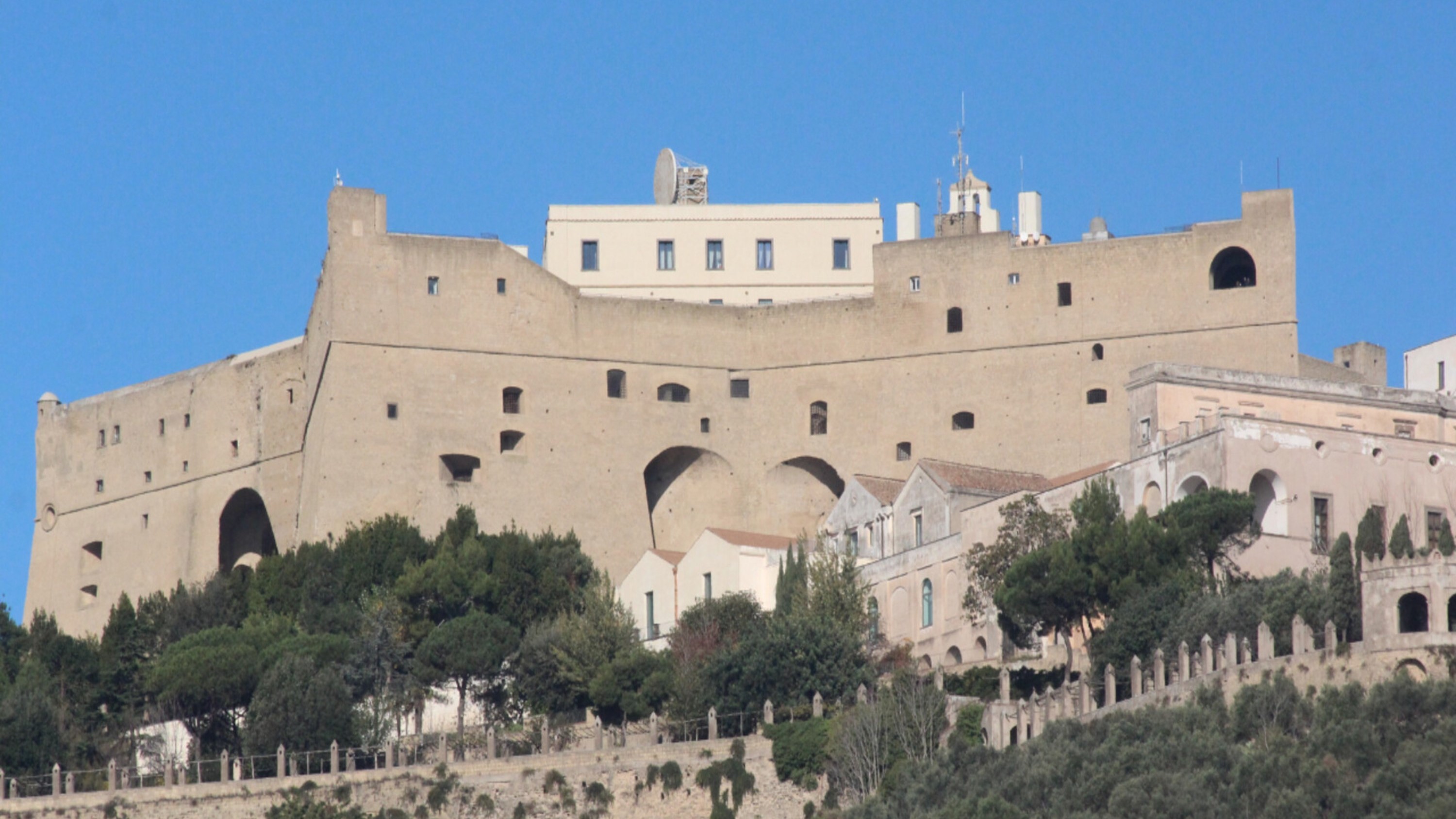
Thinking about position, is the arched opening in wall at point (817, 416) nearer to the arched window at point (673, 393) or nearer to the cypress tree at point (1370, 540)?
the arched window at point (673, 393)

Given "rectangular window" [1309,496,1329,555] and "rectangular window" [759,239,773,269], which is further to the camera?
"rectangular window" [759,239,773,269]

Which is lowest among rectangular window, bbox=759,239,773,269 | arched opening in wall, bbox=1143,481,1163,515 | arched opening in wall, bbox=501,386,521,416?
arched opening in wall, bbox=1143,481,1163,515

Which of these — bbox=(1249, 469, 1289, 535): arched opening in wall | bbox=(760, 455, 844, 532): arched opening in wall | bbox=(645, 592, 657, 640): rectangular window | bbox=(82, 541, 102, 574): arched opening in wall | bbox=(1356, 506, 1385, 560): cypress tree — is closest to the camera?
bbox=(1356, 506, 1385, 560): cypress tree

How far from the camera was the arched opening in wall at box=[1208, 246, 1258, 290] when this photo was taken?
175 feet

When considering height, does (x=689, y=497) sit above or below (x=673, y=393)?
below

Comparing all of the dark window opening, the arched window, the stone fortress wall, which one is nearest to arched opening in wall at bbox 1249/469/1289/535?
the stone fortress wall

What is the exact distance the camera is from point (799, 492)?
55781 millimetres

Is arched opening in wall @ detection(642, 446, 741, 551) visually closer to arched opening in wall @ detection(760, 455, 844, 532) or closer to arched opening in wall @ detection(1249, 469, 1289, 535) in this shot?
arched opening in wall @ detection(760, 455, 844, 532)

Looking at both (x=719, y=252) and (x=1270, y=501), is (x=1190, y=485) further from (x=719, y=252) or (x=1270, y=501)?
(x=719, y=252)

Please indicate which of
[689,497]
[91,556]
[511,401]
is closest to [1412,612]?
[689,497]

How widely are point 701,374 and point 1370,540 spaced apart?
21.7m

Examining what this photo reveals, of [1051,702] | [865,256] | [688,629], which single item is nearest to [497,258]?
[865,256]

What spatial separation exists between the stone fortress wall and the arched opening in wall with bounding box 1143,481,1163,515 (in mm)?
8149

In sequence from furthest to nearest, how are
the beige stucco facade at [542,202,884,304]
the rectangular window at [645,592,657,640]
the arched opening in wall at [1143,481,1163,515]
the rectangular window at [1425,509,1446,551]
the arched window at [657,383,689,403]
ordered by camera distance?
the beige stucco facade at [542,202,884,304] → the arched window at [657,383,689,403] → the rectangular window at [645,592,657,640] → the arched opening in wall at [1143,481,1163,515] → the rectangular window at [1425,509,1446,551]
